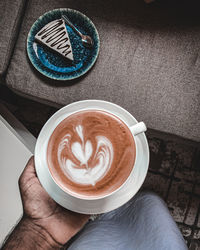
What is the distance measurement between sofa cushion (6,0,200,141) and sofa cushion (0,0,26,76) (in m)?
0.04

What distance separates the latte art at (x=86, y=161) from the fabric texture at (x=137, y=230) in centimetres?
28

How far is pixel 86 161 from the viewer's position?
0.60m

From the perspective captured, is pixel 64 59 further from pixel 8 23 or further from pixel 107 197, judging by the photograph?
pixel 107 197

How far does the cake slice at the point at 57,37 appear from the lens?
76cm

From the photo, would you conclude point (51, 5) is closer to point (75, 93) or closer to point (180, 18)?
point (75, 93)

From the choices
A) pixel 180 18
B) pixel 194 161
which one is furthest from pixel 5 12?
pixel 194 161

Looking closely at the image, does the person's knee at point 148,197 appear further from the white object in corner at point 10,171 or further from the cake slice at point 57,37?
the cake slice at point 57,37

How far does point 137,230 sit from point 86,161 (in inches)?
14.4

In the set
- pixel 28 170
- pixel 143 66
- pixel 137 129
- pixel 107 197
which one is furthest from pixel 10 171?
pixel 143 66

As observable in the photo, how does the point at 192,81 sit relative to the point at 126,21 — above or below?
below

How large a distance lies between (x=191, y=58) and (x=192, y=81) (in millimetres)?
76

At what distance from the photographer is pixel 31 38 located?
79 centimetres

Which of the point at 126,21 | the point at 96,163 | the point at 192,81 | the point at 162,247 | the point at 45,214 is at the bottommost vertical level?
the point at 45,214

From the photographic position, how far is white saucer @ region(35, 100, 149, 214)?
0.70m
